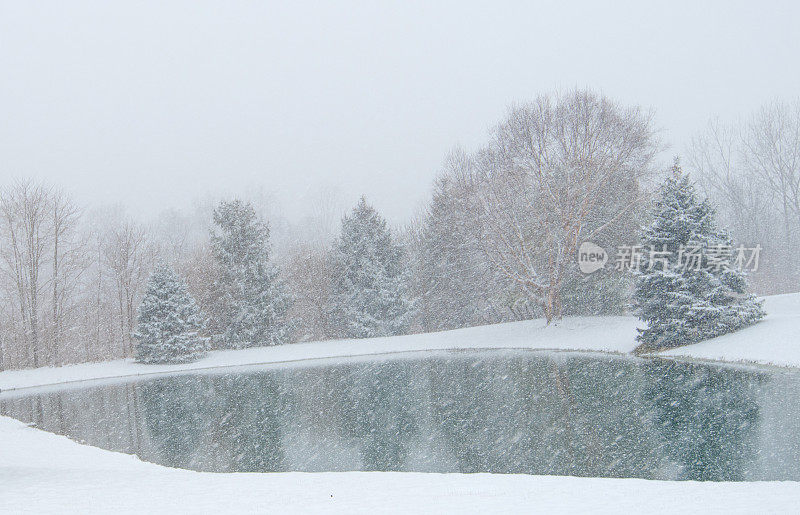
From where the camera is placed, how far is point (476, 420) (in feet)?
36.8

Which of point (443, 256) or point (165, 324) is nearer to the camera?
point (165, 324)

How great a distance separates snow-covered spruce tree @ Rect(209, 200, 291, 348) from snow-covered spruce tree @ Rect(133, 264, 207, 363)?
2.76 meters

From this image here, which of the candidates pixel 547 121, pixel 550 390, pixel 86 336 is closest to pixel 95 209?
pixel 86 336

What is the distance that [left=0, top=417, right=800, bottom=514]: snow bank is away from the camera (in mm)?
5742

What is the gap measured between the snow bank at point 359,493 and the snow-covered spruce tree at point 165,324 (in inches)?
671

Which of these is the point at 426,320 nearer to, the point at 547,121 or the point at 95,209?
the point at 547,121

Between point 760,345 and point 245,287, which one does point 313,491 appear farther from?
point 245,287

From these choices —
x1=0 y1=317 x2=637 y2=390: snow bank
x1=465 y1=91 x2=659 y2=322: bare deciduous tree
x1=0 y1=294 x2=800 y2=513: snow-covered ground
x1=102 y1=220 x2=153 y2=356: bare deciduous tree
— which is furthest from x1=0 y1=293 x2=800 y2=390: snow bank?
x1=0 y1=294 x2=800 y2=513: snow-covered ground

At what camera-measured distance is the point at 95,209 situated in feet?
193

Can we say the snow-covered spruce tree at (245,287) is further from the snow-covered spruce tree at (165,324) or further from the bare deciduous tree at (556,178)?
the bare deciduous tree at (556,178)

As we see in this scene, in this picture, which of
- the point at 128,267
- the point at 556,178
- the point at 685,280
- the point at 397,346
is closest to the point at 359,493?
the point at 685,280

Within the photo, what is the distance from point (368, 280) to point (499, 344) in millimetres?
8901

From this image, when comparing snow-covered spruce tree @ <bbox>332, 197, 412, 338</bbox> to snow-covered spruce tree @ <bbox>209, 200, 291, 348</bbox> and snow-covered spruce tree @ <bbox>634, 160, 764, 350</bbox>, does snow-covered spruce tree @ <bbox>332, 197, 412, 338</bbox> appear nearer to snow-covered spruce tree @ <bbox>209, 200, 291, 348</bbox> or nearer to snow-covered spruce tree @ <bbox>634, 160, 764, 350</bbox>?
snow-covered spruce tree @ <bbox>209, 200, 291, 348</bbox>

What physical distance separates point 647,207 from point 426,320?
14262 millimetres
